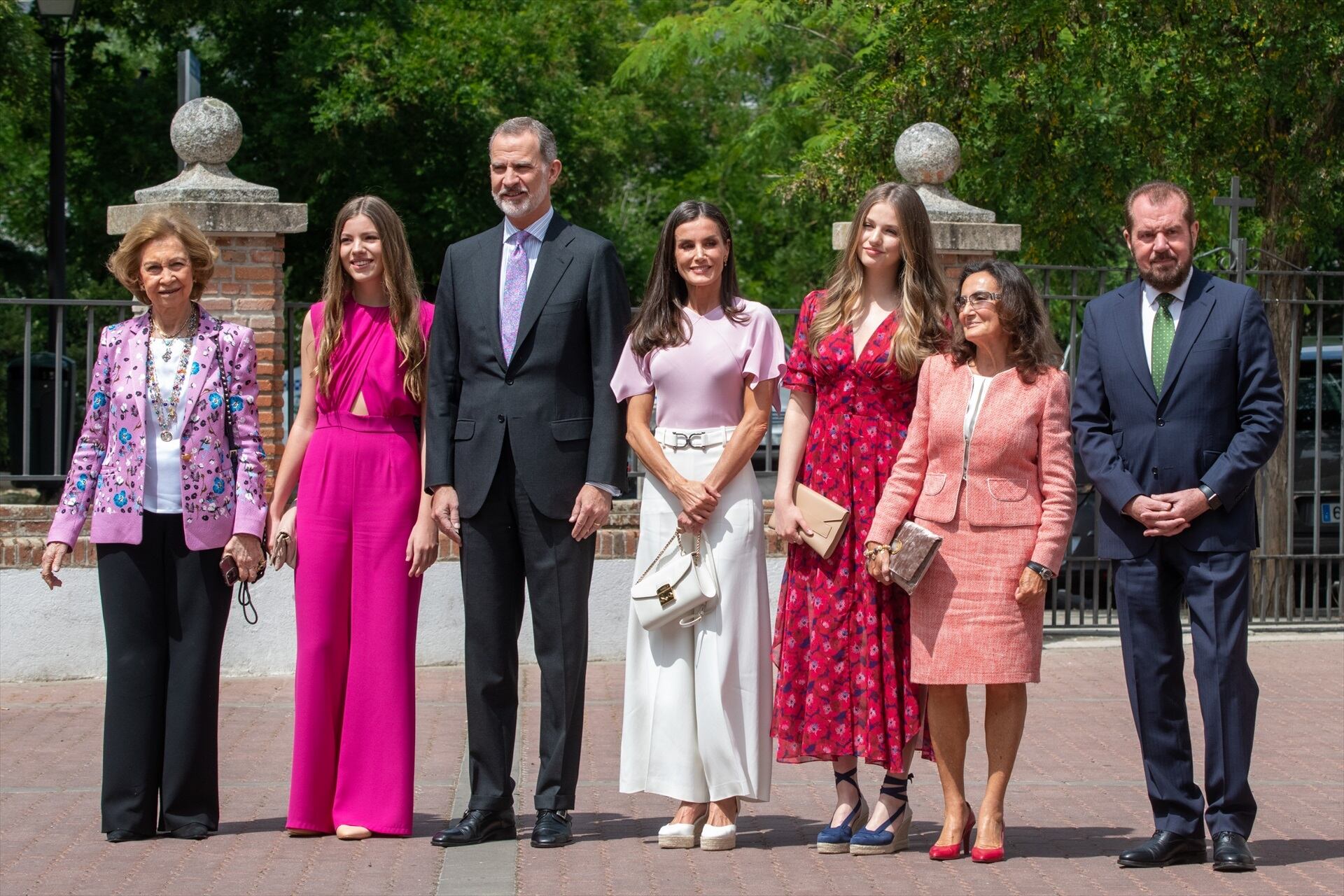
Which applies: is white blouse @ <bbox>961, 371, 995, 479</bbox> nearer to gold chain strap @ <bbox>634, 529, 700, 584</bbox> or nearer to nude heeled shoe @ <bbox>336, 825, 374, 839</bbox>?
gold chain strap @ <bbox>634, 529, 700, 584</bbox>

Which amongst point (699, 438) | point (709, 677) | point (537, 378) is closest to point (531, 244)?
point (537, 378)

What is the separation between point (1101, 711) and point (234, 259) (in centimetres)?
494

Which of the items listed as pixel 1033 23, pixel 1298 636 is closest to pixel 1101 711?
pixel 1298 636

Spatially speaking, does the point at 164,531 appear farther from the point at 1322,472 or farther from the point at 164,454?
the point at 1322,472

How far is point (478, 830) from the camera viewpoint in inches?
223

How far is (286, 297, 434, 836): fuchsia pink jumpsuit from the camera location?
19.0 feet

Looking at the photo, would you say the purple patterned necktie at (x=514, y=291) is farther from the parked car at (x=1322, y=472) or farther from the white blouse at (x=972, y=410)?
the parked car at (x=1322, y=472)

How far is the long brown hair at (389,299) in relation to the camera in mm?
5816

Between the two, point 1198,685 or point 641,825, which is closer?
point 1198,685

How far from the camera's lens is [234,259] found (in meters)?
9.16

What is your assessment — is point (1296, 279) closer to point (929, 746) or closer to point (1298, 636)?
point (1298, 636)

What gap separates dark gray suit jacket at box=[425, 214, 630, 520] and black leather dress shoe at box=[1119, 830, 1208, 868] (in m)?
1.99

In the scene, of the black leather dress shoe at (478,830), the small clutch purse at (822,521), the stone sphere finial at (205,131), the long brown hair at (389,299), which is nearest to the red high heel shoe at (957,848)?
the small clutch purse at (822,521)

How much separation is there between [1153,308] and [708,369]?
143 cm
